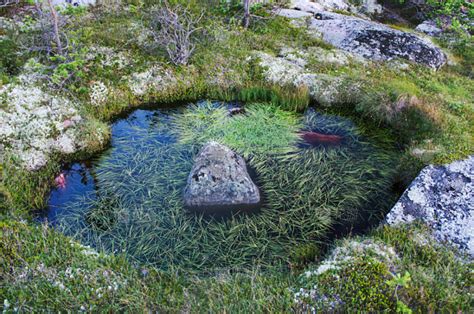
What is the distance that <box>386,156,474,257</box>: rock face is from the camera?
6262mm

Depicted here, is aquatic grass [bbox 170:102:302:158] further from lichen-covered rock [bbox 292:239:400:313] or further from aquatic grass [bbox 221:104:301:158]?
lichen-covered rock [bbox 292:239:400:313]

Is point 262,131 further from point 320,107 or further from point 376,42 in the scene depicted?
point 376,42

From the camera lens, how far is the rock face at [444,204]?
20.5 ft

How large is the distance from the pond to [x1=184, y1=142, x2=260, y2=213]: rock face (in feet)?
0.68

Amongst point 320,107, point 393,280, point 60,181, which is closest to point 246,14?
point 320,107

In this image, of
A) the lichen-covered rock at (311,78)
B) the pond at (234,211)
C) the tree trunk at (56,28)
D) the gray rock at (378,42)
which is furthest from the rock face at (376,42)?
the tree trunk at (56,28)

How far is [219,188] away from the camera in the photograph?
754 cm

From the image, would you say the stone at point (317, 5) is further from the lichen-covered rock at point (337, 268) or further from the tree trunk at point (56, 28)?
the lichen-covered rock at point (337, 268)

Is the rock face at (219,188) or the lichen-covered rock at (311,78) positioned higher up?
the lichen-covered rock at (311,78)

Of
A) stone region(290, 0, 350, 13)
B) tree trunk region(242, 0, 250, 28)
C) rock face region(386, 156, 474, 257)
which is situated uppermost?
tree trunk region(242, 0, 250, 28)

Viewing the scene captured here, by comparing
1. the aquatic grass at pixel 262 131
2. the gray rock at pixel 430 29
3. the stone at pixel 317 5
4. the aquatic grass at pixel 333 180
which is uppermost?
the stone at pixel 317 5

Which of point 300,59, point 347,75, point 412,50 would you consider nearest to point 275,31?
point 300,59

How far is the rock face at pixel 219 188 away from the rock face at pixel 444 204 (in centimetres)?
294

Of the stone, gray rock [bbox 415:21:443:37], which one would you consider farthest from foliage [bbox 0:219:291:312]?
gray rock [bbox 415:21:443:37]
